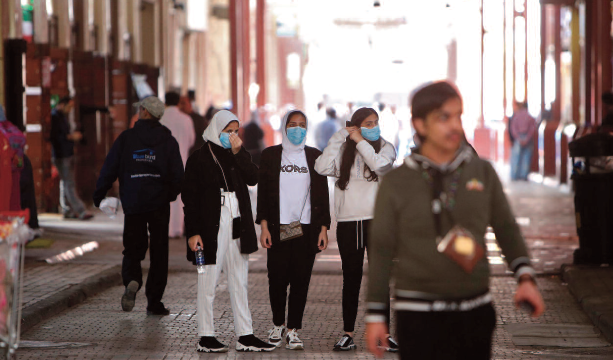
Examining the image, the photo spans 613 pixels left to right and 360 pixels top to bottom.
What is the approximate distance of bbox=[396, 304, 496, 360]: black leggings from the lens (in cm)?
420

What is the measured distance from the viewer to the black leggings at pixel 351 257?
25.8 ft

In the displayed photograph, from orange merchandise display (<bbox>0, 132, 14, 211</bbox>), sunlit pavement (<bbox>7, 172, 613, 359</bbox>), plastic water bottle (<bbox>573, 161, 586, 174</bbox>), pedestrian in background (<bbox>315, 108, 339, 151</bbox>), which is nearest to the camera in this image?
sunlit pavement (<bbox>7, 172, 613, 359</bbox>)

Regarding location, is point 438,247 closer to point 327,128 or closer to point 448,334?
point 448,334

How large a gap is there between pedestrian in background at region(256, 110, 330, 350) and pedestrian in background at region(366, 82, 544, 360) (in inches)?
143

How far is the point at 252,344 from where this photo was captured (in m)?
7.86

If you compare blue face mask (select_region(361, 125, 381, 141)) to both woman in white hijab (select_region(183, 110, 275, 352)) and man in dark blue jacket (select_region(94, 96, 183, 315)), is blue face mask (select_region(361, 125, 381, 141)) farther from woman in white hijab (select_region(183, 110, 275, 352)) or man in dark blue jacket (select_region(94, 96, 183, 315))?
man in dark blue jacket (select_region(94, 96, 183, 315))

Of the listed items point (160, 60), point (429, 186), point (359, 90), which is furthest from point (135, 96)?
point (359, 90)

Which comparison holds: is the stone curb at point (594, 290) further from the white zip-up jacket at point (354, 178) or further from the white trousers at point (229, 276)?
the white trousers at point (229, 276)

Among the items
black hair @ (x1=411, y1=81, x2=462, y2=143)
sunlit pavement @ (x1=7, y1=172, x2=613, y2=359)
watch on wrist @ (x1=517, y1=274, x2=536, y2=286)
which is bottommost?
sunlit pavement @ (x1=7, y1=172, x2=613, y2=359)

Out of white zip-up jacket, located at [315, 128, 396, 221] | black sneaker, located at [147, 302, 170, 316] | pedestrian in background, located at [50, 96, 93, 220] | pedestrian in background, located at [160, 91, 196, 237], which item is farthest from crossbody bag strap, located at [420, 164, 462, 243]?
pedestrian in background, located at [50, 96, 93, 220]

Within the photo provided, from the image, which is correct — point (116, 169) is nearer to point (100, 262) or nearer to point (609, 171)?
point (100, 262)

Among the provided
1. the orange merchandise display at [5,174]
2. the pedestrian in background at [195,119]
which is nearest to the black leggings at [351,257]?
the orange merchandise display at [5,174]

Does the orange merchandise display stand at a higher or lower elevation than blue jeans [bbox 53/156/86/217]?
higher

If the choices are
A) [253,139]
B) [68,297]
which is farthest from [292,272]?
[253,139]
